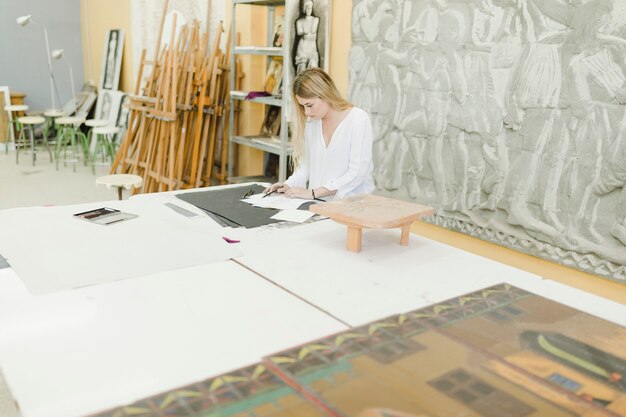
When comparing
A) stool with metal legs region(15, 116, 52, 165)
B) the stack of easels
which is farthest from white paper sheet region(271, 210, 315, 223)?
stool with metal legs region(15, 116, 52, 165)

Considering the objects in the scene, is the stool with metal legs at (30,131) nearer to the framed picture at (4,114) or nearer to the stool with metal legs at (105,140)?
the framed picture at (4,114)

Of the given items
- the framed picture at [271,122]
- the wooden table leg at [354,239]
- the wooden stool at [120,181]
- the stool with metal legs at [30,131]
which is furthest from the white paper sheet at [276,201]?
the stool with metal legs at [30,131]

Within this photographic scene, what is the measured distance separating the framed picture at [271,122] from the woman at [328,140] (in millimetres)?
1524

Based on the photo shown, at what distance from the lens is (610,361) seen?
1.05 m

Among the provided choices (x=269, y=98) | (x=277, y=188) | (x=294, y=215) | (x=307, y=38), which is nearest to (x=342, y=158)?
(x=277, y=188)

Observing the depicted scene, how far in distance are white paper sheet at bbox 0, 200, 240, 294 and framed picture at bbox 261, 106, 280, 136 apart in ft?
7.63

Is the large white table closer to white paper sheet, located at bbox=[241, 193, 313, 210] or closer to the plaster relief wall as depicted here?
white paper sheet, located at bbox=[241, 193, 313, 210]

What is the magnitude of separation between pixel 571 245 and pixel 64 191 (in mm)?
4702

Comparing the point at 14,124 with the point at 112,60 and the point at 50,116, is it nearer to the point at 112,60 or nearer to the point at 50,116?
the point at 50,116

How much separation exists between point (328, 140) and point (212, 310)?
60.4 inches

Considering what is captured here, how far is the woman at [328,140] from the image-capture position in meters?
2.46

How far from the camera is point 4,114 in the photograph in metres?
7.14

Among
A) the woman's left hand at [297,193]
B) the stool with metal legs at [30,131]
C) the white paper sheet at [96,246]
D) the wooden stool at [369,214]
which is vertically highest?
the wooden stool at [369,214]

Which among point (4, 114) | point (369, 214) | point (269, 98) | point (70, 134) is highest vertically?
point (269, 98)
